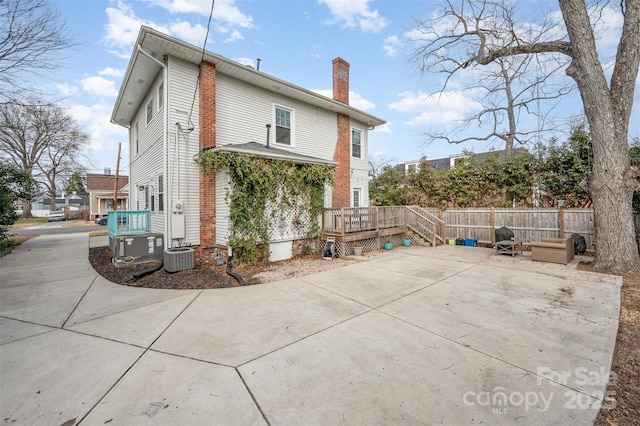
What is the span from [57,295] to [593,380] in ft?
27.1

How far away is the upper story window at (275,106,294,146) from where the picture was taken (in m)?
10.1

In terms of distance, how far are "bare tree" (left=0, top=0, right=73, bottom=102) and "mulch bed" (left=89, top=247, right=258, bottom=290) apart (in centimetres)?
708

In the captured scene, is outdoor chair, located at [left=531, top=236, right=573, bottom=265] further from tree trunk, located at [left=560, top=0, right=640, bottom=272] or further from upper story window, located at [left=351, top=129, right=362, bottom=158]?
upper story window, located at [left=351, top=129, right=362, bottom=158]

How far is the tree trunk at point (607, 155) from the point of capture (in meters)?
6.65

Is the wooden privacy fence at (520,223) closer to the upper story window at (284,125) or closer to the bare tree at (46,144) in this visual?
the upper story window at (284,125)

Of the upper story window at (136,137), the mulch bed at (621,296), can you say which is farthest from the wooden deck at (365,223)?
the upper story window at (136,137)

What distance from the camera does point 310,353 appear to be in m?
2.99

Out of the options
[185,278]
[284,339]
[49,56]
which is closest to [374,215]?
[185,278]

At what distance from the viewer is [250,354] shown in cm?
297

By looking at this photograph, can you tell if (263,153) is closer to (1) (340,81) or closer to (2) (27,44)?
(1) (340,81)

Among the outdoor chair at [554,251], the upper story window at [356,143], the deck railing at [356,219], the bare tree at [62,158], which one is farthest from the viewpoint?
the bare tree at [62,158]

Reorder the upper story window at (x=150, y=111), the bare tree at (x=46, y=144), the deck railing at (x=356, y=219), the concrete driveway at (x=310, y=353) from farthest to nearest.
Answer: the bare tree at (x=46, y=144) → the upper story window at (x=150, y=111) → the deck railing at (x=356, y=219) → the concrete driveway at (x=310, y=353)

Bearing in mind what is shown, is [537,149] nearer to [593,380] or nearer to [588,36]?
[588,36]

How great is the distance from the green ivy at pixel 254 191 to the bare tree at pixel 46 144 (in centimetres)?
3011
